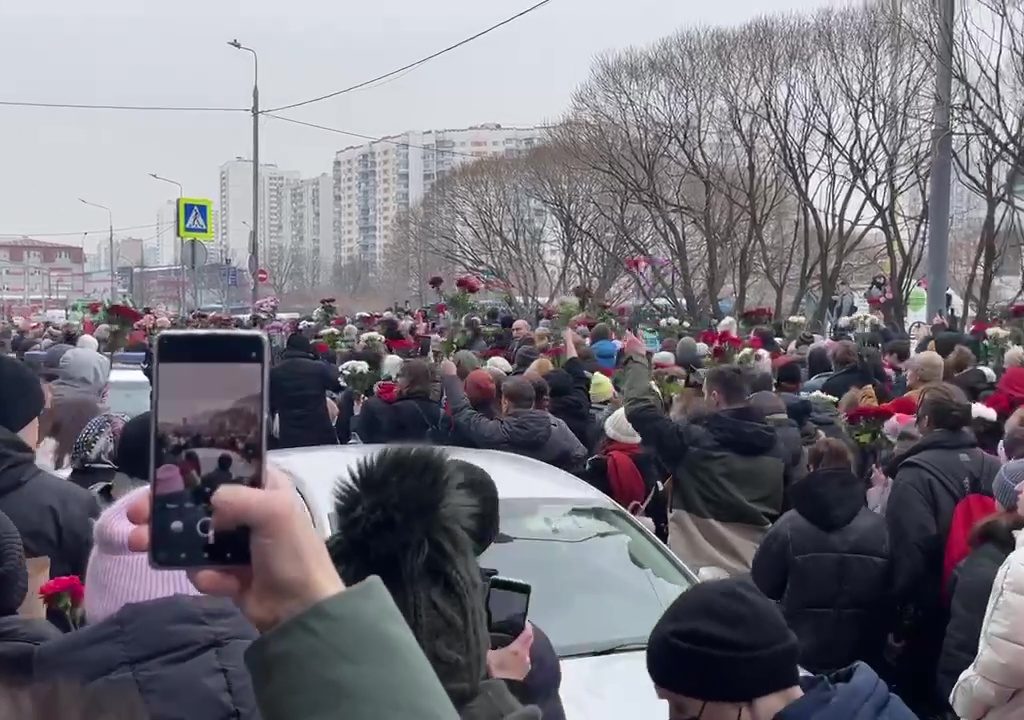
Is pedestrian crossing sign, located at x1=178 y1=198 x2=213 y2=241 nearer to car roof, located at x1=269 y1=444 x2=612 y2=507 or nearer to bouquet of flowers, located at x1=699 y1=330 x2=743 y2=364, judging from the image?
bouquet of flowers, located at x1=699 y1=330 x2=743 y2=364

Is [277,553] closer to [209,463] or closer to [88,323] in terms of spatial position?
[209,463]

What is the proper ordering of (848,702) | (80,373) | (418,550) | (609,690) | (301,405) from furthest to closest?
(301,405) → (80,373) → (609,690) → (848,702) → (418,550)

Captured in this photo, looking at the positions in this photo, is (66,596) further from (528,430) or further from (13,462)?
(528,430)

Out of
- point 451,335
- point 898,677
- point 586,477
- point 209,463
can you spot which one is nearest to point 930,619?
point 898,677

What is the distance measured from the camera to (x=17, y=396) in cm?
511

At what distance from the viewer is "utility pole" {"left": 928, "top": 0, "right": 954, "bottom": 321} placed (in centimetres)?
1616

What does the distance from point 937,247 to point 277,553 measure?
53.3ft

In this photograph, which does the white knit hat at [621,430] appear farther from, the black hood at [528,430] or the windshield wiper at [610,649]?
the windshield wiper at [610,649]

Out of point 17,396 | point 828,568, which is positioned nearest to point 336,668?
point 17,396

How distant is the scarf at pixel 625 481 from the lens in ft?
25.4

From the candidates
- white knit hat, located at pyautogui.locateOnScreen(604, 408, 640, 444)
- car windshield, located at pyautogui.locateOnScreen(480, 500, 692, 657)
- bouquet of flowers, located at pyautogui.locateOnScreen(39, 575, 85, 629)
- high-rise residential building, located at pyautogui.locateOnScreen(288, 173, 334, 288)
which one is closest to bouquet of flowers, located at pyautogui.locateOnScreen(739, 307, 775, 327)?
white knit hat, located at pyautogui.locateOnScreen(604, 408, 640, 444)

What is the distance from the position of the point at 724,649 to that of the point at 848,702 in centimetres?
30

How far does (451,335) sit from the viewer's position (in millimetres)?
14852

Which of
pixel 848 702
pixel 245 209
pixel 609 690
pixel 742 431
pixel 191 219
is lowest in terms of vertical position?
pixel 609 690
